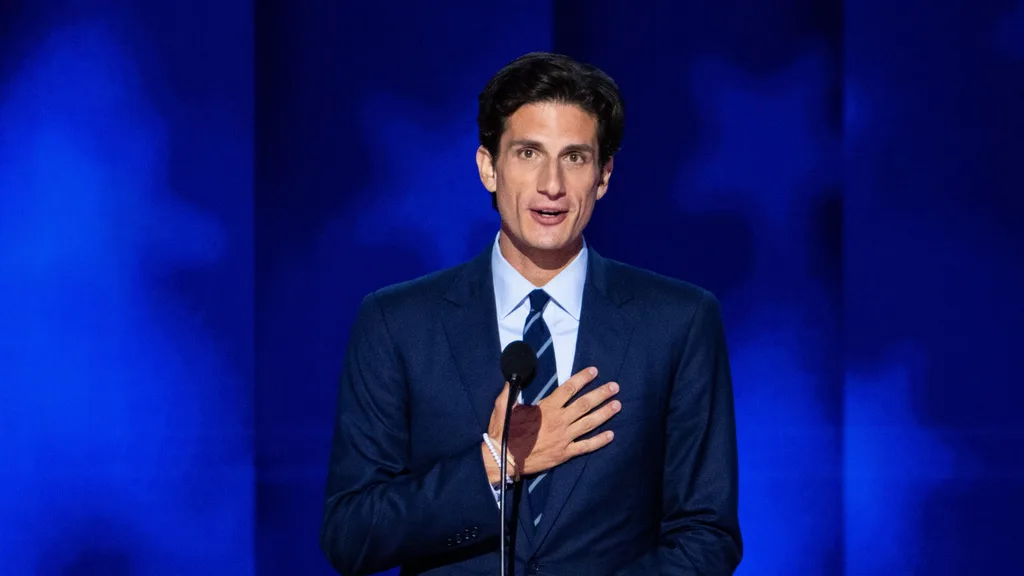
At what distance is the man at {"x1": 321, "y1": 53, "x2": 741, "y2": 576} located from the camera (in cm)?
185

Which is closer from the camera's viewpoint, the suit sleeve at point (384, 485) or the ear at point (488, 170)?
the suit sleeve at point (384, 485)

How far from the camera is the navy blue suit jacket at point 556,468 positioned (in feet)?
6.01

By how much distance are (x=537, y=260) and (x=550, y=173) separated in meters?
0.18

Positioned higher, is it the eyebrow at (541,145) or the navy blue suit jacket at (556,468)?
the eyebrow at (541,145)

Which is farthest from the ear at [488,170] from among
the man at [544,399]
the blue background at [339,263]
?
the blue background at [339,263]

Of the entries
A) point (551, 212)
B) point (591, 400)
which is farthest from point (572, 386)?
point (551, 212)

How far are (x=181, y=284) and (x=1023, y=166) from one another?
2.48m

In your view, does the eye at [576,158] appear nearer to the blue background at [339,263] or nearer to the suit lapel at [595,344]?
the suit lapel at [595,344]

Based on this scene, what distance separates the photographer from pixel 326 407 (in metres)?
3.61

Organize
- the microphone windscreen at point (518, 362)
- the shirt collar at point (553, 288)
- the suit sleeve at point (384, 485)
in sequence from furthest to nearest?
the shirt collar at point (553, 288)
the suit sleeve at point (384, 485)
the microphone windscreen at point (518, 362)

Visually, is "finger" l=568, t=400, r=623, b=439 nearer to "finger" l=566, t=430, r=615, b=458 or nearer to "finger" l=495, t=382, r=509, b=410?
"finger" l=566, t=430, r=615, b=458

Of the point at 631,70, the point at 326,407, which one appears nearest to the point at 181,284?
the point at 326,407

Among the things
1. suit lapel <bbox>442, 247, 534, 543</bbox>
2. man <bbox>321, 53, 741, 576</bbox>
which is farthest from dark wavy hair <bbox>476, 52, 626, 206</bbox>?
suit lapel <bbox>442, 247, 534, 543</bbox>

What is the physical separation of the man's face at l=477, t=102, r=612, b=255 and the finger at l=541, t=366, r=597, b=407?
21cm
